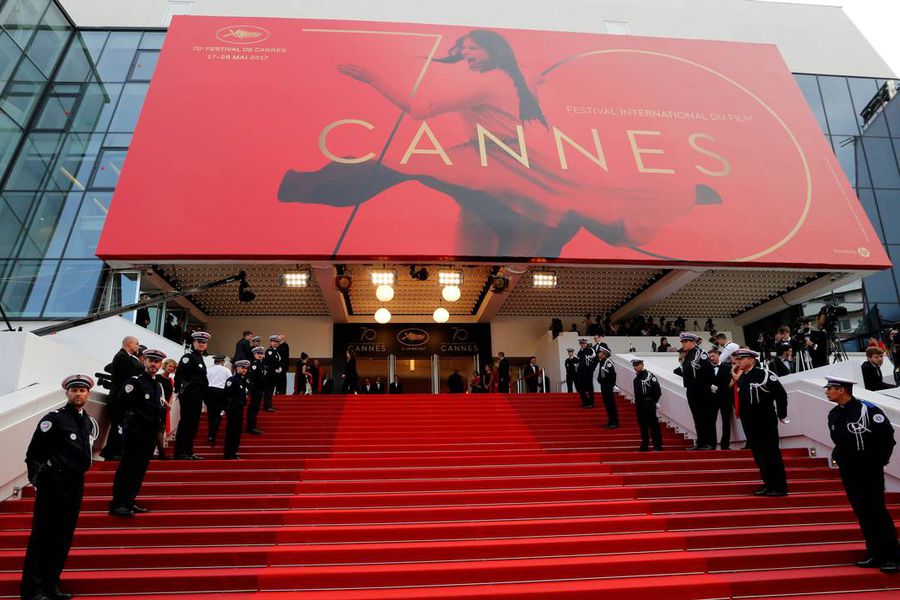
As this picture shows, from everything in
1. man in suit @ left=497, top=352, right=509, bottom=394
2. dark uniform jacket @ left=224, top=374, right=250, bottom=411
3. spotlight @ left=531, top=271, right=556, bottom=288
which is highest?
spotlight @ left=531, top=271, right=556, bottom=288

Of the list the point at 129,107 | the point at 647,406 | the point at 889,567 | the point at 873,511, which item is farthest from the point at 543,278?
the point at 129,107

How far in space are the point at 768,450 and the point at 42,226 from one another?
51.1 feet

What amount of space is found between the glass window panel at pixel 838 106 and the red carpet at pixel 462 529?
56.1 feet

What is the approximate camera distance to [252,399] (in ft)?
29.8

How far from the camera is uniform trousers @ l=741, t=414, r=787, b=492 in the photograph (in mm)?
6152

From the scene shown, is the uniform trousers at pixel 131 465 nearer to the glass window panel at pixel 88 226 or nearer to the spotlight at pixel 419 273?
the spotlight at pixel 419 273

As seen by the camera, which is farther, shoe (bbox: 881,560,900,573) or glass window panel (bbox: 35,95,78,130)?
glass window panel (bbox: 35,95,78,130)

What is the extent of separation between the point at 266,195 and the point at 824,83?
1954cm

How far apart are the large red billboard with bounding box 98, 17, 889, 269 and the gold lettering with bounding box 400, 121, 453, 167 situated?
39 millimetres

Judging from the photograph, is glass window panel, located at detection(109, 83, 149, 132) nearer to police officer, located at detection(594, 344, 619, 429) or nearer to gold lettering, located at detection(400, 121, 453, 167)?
gold lettering, located at detection(400, 121, 453, 167)

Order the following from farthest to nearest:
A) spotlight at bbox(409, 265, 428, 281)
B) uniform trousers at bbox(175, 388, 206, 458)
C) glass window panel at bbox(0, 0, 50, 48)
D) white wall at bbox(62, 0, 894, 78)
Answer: white wall at bbox(62, 0, 894, 78)
glass window panel at bbox(0, 0, 50, 48)
spotlight at bbox(409, 265, 428, 281)
uniform trousers at bbox(175, 388, 206, 458)

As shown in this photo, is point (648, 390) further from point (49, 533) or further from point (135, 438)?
point (49, 533)

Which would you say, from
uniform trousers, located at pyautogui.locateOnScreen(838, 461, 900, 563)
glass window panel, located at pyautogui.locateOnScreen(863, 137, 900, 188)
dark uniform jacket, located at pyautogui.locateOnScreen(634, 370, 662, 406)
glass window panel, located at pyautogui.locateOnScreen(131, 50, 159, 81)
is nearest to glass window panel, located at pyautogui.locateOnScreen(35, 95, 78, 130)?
glass window panel, located at pyautogui.locateOnScreen(131, 50, 159, 81)

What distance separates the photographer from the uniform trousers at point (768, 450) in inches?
242
